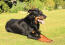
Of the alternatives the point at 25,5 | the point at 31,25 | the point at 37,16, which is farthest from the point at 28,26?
the point at 25,5

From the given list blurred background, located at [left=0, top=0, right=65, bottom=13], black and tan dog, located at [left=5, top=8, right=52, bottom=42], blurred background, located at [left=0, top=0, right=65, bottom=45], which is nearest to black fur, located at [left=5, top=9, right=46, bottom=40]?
black and tan dog, located at [left=5, top=8, right=52, bottom=42]

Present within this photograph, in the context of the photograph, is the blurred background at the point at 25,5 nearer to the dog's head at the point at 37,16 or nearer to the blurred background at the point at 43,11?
the blurred background at the point at 43,11

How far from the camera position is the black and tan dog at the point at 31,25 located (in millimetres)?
7450

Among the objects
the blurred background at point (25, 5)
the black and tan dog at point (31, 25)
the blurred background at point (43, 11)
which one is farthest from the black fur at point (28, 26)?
the blurred background at point (25, 5)

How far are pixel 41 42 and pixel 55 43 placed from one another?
47cm

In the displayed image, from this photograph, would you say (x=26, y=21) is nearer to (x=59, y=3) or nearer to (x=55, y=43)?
(x=55, y=43)

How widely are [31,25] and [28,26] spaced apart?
5.5 inches

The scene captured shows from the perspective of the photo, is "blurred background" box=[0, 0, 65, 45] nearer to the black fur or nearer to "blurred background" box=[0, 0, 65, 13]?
"blurred background" box=[0, 0, 65, 13]

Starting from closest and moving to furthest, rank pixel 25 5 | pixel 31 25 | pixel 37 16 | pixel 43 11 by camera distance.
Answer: pixel 37 16 → pixel 31 25 → pixel 43 11 → pixel 25 5

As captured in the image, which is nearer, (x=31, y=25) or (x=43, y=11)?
(x=31, y=25)

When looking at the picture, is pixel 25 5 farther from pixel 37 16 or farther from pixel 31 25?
pixel 37 16

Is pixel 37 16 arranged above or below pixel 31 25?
above

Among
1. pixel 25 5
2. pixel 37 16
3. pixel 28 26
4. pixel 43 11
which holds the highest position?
pixel 37 16

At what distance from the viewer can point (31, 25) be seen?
7.77 m
